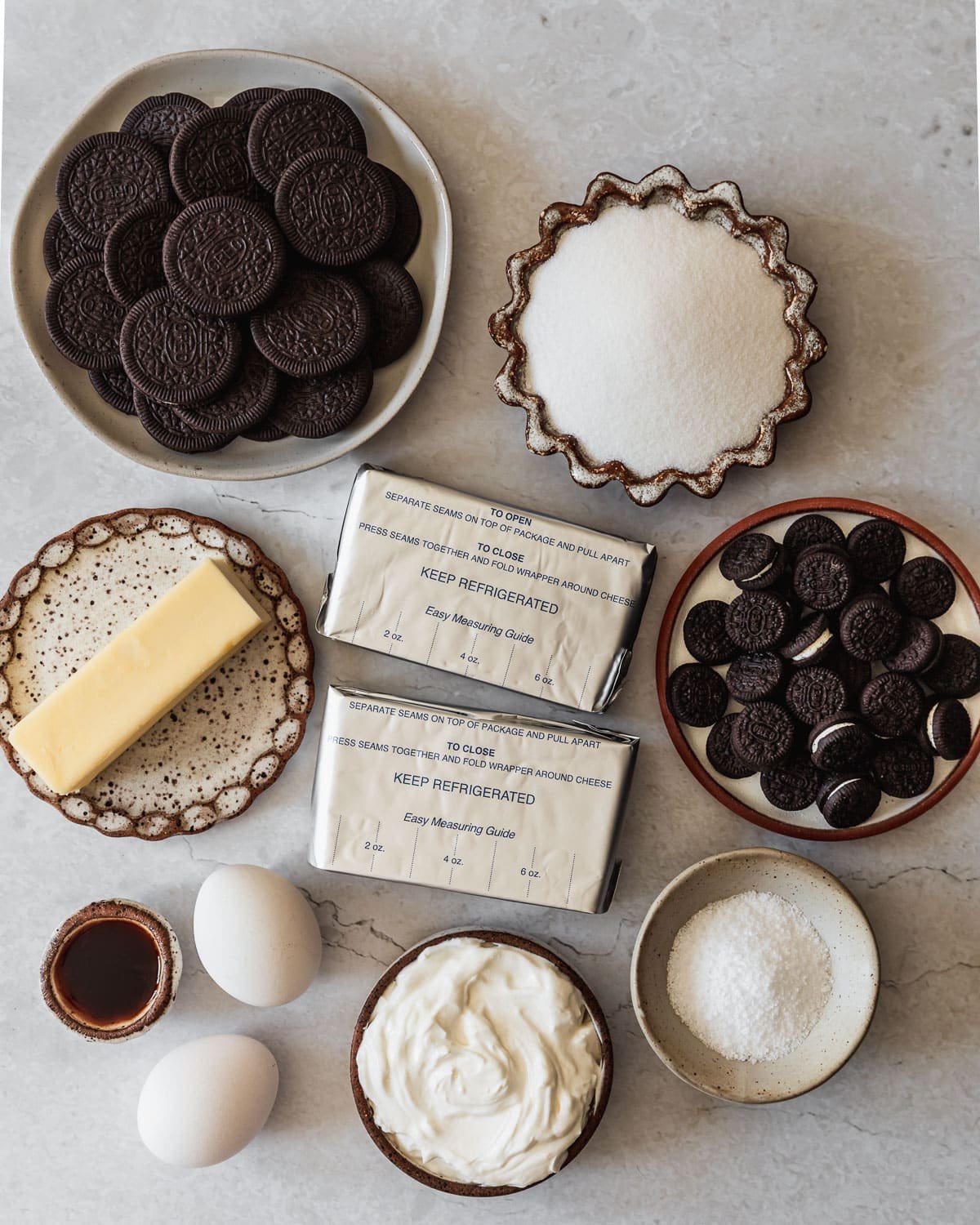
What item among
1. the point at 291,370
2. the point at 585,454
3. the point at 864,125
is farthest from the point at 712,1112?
the point at 864,125

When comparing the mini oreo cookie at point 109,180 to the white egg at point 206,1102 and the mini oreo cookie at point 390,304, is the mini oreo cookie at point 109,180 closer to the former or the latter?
the mini oreo cookie at point 390,304

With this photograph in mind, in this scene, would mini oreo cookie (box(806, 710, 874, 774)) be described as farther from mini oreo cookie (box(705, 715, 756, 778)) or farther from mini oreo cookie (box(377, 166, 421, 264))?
mini oreo cookie (box(377, 166, 421, 264))

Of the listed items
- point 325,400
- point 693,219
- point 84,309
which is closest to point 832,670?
point 693,219

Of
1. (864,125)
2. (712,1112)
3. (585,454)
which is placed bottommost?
(712,1112)

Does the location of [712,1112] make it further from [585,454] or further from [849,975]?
[585,454]

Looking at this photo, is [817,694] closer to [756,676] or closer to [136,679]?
[756,676]

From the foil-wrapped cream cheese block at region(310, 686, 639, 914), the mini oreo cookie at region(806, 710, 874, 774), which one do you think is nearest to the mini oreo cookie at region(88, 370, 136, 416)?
the foil-wrapped cream cheese block at region(310, 686, 639, 914)

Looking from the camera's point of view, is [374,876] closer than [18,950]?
Yes
